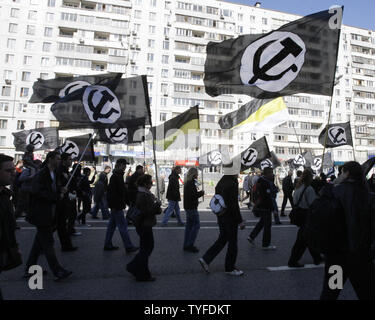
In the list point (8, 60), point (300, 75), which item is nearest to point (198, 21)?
point (8, 60)

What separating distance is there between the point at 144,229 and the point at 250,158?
855 centimetres

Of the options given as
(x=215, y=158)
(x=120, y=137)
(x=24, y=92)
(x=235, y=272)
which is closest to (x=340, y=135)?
(x=215, y=158)

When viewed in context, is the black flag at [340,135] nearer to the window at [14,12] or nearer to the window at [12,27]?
the window at [12,27]

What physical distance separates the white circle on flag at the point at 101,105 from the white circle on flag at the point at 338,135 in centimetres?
1130

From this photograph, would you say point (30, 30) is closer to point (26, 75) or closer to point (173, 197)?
point (26, 75)

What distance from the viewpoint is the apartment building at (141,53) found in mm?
42781

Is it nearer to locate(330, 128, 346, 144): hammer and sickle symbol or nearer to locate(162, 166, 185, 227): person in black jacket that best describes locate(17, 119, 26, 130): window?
locate(162, 166, 185, 227): person in black jacket

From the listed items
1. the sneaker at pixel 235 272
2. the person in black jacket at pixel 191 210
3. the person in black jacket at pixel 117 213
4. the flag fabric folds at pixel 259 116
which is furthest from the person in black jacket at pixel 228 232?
the flag fabric folds at pixel 259 116

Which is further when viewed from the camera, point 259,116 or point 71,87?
point 259,116

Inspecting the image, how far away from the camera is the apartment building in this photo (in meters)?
42.8

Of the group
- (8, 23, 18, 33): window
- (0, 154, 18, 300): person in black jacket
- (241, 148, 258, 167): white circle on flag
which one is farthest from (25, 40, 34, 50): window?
(0, 154, 18, 300): person in black jacket

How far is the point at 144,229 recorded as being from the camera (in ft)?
13.6

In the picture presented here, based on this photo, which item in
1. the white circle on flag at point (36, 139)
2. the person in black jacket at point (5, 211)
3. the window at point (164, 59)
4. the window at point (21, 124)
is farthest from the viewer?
the window at point (164, 59)
